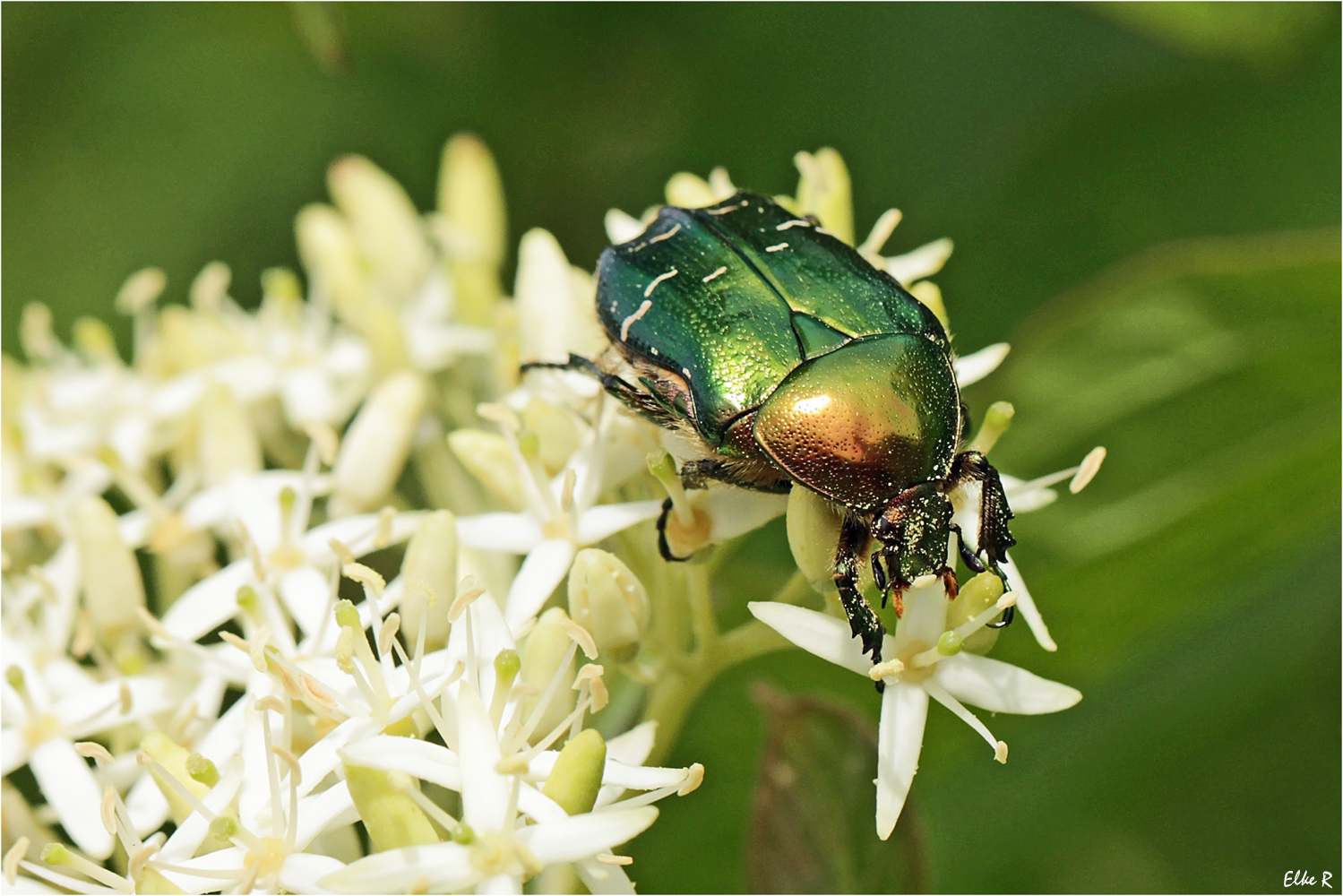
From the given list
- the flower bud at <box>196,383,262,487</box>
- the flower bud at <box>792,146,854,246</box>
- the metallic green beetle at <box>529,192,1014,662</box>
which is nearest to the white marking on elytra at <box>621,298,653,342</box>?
the metallic green beetle at <box>529,192,1014,662</box>

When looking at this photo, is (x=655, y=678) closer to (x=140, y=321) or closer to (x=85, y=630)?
(x=85, y=630)

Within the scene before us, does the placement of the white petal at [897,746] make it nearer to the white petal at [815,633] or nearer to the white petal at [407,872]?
the white petal at [815,633]

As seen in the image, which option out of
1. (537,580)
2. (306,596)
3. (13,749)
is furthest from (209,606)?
(537,580)

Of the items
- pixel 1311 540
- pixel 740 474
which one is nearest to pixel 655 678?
pixel 740 474

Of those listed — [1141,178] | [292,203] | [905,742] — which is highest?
[292,203]

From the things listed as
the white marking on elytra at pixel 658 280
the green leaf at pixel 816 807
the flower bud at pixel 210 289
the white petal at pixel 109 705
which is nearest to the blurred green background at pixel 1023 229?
the green leaf at pixel 816 807

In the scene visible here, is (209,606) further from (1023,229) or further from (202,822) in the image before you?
(1023,229)
